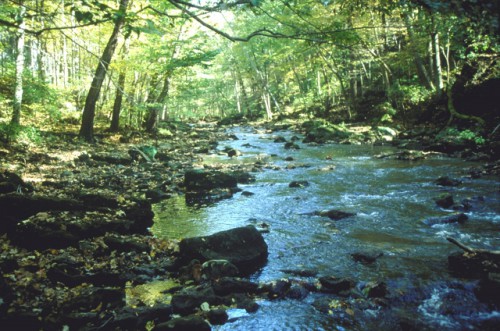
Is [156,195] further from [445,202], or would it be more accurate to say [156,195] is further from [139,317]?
[445,202]

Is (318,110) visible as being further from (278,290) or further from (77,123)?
(278,290)

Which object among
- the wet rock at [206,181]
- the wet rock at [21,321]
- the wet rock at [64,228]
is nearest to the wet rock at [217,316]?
the wet rock at [21,321]

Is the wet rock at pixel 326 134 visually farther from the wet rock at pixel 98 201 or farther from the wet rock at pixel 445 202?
the wet rock at pixel 98 201

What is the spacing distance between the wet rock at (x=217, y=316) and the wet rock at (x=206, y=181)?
6619 mm

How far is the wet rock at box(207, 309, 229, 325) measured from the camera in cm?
388

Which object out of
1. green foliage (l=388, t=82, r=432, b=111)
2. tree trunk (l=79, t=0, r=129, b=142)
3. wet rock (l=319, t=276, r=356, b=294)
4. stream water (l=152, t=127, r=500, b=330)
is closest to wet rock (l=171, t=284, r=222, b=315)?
stream water (l=152, t=127, r=500, b=330)

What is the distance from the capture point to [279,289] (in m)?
4.50

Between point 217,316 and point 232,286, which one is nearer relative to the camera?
point 217,316

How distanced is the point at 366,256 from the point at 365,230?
143 centimetres

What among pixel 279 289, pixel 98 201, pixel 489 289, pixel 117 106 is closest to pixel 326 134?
pixel 117 106

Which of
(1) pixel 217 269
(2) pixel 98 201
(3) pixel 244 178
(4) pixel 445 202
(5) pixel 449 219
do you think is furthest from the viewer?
(3) pixel 244 178

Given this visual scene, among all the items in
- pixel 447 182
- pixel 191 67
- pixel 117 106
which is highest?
pixel 191 67

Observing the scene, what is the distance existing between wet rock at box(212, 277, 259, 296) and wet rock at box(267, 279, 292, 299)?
19 centimetres

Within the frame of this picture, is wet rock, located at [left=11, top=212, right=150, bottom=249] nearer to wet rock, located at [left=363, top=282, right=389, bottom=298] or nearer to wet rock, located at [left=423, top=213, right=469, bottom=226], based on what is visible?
wet rock, located at [left=363, top=282, right=389, bottom=298]
